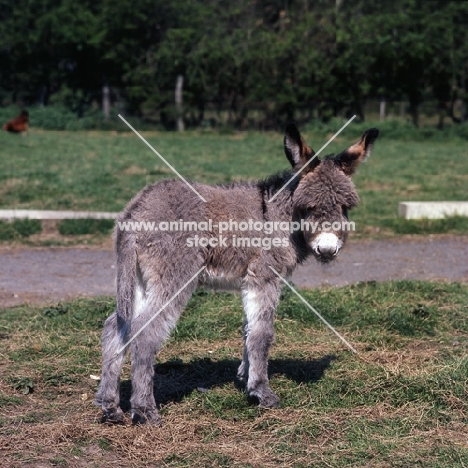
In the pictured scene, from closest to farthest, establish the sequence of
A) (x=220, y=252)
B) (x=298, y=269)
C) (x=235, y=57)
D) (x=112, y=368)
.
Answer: (x=112, y=368)
(x=220, y=252)
(x=298, y=269)
(x=235, y=57)

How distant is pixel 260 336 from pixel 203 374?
927mm

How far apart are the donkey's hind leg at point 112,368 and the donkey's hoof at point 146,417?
0.12 meters

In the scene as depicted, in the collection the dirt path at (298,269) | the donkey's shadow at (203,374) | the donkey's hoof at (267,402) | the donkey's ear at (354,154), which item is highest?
the donkey's ear at (354,154)

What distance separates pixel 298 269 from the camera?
10289 millimetres

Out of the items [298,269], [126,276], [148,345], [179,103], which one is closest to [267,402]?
[148,345]

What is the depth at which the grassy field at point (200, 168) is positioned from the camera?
13.8 meters

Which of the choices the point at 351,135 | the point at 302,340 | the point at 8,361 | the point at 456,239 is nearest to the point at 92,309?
the point at 8,361

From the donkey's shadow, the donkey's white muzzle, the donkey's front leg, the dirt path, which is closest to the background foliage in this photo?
the dirt path

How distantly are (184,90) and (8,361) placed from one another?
27937mm

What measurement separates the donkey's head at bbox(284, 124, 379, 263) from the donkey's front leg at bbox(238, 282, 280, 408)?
1.54 ft

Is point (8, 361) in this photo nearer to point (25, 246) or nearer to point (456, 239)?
point (25, 246)

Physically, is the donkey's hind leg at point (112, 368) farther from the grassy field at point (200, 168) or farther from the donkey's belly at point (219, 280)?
the grassy field at point (200, 168)

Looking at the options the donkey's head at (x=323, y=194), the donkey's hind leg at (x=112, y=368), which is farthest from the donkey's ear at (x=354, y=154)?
the donkey's hind leg at (x=112, y=368)

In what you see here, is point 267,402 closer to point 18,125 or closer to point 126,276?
point 126,276
